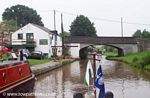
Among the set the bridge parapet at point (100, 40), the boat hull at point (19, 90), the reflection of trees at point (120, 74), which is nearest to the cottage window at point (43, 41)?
the bridge parapet at point (100, 40)

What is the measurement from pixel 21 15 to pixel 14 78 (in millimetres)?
74921

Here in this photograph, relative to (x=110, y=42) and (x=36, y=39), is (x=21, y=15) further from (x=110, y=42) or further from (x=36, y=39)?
(x=36, y=39)

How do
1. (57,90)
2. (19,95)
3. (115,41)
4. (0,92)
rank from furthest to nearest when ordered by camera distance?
(115,41) → (57,90) → (19,95) → (0,92)

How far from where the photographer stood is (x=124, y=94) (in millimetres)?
16953

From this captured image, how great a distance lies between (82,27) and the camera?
90.0 m

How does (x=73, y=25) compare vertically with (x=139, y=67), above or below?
above

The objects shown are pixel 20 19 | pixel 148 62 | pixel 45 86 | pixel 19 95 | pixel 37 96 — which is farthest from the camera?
pixel 20 19

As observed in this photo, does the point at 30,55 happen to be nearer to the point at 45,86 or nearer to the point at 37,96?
the point at 45,86

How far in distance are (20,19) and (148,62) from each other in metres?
60.2

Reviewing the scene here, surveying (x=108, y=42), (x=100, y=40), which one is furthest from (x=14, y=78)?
(x=100, y=40)

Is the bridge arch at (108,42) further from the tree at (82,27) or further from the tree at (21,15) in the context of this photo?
the tree at (21,15)

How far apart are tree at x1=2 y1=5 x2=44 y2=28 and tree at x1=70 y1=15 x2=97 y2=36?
29.2 ft

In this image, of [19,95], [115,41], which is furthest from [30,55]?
[19,95]

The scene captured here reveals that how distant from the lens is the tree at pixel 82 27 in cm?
8931
